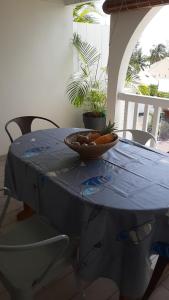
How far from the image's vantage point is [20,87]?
3564 mm

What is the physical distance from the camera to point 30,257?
123cm

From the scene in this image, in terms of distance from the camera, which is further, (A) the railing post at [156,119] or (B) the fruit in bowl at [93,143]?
(A) the railing post at [156,119]

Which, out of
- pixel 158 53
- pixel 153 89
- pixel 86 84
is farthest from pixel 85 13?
pixel 158 53

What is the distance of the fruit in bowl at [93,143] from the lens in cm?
151

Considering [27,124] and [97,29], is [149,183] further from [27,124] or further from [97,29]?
[97,29]

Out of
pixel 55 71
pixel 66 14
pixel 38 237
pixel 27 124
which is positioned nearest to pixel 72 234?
pixel 38 237

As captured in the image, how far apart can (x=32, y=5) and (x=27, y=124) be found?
183 cm

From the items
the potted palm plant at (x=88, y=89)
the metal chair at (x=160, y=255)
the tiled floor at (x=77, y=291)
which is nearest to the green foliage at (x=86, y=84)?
the potted palm plant at (x=88, y=89)

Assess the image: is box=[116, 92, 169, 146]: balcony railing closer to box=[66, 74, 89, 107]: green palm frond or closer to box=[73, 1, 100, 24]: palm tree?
box=[66, 74, 89, 107]: green palm frond

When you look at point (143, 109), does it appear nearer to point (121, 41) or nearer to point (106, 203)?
point (121, 41)

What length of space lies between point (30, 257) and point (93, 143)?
73 centimetres

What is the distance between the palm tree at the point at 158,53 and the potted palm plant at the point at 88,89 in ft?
8.55

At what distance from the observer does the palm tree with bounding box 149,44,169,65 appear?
6121mm

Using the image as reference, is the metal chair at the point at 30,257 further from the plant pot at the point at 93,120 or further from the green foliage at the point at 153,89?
the green foliage at the point at 153,89
